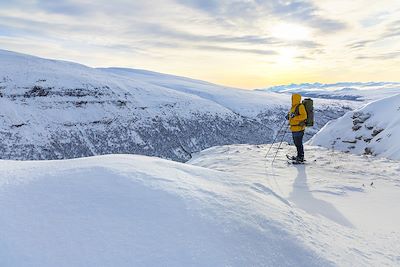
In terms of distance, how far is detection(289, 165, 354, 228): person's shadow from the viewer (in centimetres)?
711

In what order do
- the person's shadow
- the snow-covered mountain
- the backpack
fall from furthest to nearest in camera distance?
the snow-covered mountain
the backpack
the person's shadow

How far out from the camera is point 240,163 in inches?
522

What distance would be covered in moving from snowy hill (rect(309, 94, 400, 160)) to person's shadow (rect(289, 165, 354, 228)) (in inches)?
319

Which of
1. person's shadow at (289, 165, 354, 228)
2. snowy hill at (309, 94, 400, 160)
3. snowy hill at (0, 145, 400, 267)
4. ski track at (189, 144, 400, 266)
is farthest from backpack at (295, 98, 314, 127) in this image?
snowy hill at (0, 145, 400, 267)

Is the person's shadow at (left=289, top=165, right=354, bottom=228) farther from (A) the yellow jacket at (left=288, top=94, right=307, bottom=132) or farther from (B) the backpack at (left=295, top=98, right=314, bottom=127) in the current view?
(B) the backpack at (left=295, top=98, right=314, bottom=127)

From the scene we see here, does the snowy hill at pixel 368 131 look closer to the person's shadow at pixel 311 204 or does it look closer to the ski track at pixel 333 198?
the ski track at pixel 333 198

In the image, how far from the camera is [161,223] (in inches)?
158

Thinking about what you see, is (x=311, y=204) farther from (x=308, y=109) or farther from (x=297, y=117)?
(x=308, y=109)

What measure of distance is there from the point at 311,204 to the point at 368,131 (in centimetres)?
1438

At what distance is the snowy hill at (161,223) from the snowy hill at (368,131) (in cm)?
1074

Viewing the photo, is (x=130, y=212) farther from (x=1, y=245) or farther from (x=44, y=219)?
(x=1, y=245)

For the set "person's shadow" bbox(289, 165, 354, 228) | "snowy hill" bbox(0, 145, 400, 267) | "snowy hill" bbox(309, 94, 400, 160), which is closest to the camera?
"snowy hill" bbox(0, 145, 400, 267)

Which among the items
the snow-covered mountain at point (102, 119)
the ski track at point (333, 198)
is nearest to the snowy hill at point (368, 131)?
the ski track at point (333, 198)

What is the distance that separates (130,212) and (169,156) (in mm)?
43972
